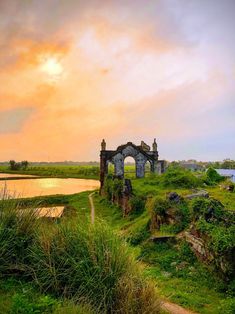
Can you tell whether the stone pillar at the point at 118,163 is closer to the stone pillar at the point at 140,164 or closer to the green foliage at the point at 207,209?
the stone pillar at the point at 140,164

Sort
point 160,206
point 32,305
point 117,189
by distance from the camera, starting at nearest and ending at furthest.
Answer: point 32,305 → point 160,206 → point 117,189

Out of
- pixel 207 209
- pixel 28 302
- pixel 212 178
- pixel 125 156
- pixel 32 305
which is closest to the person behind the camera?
pixel 32 305

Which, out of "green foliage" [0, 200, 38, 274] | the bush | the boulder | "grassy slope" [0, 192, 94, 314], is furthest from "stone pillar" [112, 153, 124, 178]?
"grassy slope" [0, 192, 94, 314]

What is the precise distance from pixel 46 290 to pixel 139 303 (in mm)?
1764

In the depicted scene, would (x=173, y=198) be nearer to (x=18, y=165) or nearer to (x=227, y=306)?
(x=227, y=306)

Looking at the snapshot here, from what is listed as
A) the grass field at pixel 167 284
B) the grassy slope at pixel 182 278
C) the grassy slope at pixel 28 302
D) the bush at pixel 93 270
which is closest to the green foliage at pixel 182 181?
the grass field at pixel 167 284

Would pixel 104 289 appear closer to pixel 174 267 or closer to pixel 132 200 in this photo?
pixel 174 267

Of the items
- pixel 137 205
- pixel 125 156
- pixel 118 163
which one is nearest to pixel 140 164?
pixel 125 156

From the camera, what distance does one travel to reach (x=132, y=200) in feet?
60.0

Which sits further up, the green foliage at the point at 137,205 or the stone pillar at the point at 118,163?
the stone pillar at the point at 118,163

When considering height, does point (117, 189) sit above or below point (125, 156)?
below

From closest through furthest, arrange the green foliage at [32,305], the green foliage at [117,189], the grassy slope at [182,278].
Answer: the green foliage at [32,305] → the grassy slope at [182,278] → the green foliage at [117,189]

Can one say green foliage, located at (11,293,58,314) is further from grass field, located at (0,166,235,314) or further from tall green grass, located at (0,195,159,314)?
tall green grass, located at (0,195,159,314)

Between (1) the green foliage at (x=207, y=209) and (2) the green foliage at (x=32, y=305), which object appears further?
(1) the green foliage at (x=207, y=209)
